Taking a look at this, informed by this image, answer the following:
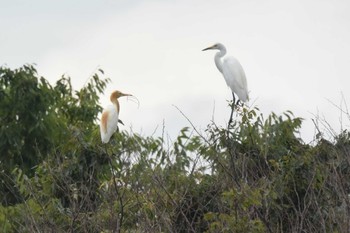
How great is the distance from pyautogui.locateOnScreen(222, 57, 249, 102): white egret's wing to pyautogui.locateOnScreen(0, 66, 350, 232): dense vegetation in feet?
3.79

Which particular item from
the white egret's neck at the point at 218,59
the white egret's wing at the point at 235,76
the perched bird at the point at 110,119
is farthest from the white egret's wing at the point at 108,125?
the white egret's neck at the point at 218,59

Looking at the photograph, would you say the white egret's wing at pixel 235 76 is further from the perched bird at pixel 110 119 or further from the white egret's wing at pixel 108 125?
the white egret's wing at pixel 108 125

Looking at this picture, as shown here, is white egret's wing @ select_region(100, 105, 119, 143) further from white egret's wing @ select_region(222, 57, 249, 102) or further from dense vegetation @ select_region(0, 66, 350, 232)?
white egret's wing @ select_region(222, 57, 249, 102)

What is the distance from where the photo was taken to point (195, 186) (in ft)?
41.6

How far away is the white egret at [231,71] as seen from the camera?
14906mm

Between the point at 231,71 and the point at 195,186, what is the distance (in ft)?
8.76

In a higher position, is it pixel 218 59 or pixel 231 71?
pixel 218 59

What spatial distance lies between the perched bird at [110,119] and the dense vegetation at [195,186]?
0.15 m

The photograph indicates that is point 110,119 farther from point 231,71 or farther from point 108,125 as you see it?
point 231,71

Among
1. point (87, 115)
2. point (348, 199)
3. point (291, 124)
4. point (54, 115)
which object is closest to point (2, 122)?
point (54, 115)

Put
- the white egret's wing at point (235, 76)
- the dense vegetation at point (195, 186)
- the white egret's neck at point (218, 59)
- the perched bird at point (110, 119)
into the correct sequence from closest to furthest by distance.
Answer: the dense vegetation at point (195, 186) < the perched bird at point (110, 119) < the white egret's wing at point (235, 76) < the white egret's neck at point (218, 59)

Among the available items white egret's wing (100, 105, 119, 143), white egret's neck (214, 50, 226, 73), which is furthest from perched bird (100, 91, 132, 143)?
white egret's neck (214, 50, 226, 73)

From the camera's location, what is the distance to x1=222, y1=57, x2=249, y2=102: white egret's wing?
1488 cm

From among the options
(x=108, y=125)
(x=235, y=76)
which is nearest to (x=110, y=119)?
(x=108, y=125)
